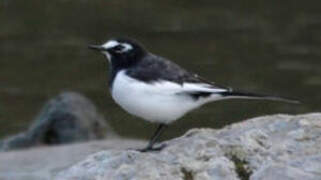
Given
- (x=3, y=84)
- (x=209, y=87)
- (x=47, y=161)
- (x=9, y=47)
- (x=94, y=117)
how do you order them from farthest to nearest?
(x=9, y=47), (x=3, y=84), (x=94, y=117), (x=47, y=161), (x=209, y=87)

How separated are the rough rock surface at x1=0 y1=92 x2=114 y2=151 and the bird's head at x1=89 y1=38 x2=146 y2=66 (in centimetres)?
516

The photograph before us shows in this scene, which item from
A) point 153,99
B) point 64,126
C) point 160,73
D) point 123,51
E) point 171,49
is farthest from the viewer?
point 171,49

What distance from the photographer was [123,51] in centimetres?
894

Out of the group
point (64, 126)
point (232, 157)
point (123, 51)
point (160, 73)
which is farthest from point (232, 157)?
point (64, 126)

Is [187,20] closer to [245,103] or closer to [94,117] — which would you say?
[245,103]

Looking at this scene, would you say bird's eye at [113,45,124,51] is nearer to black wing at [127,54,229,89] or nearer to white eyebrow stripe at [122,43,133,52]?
white eyebrow stripe at [122,43,133,52]

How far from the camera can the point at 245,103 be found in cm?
1692

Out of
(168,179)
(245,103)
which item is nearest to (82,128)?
(245,103)

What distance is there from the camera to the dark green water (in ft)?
55.9

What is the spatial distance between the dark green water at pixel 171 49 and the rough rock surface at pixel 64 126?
130cm

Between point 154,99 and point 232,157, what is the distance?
0.98m

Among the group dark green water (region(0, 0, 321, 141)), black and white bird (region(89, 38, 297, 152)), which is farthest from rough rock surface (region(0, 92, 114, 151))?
black and white bird (region(89, 38, 297, 152))

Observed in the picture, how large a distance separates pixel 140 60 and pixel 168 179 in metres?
1.58

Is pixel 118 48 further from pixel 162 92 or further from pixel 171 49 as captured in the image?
pixel 171 49
